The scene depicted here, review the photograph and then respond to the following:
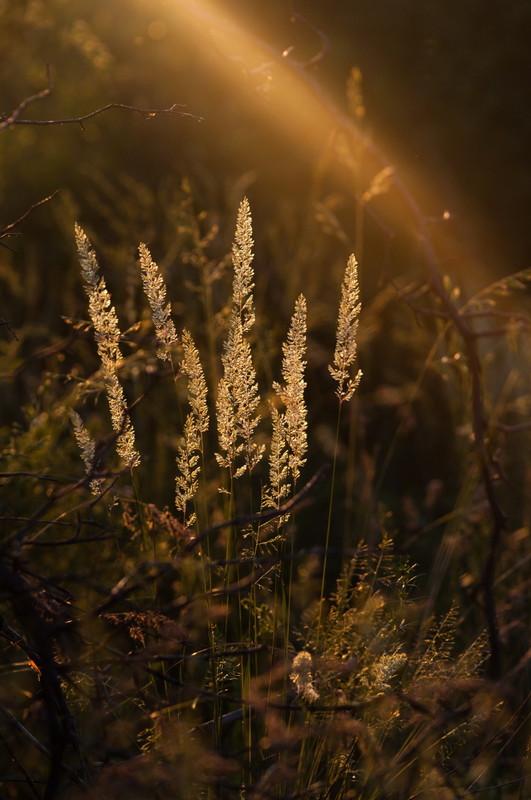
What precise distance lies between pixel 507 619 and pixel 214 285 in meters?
2.18

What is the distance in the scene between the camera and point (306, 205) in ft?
19.3

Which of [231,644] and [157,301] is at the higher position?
[157,301]

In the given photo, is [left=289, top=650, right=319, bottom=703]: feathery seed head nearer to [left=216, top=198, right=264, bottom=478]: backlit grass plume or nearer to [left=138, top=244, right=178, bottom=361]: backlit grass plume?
[left=216, top=198, right=264, bottom=478]: backlit grass plume

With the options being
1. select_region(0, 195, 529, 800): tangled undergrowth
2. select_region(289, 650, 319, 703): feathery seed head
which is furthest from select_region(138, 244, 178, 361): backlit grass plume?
select_region(289, 650, 319, 703): feathery seed head

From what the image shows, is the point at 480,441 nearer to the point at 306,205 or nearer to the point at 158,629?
the point at 158,629

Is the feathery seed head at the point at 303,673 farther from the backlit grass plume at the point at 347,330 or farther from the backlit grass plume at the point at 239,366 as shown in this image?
the backlit grass plume at the point at 347,330

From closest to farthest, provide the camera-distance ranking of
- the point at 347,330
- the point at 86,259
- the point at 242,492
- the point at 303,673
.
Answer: the point at 303,673
the point at 86,259
the point at 347,330
the point at 242,492

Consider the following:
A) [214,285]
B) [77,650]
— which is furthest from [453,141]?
[77,650]

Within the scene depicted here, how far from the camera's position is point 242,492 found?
3234 millimetres

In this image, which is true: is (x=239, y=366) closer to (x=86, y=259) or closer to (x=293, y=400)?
(x=293, y=400)

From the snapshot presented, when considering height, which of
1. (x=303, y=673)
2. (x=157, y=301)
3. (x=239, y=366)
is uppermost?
(x=157, y=301)

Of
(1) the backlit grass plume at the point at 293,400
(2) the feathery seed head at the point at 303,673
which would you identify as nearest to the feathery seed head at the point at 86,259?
(1) the backlit grass plume at the point at 293,400

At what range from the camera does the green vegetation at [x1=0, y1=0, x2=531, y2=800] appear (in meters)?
1.18

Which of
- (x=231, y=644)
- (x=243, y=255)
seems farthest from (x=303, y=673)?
(x=243, y=255)
